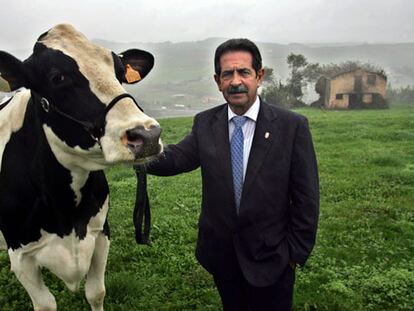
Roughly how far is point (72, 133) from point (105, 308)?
7.88ft

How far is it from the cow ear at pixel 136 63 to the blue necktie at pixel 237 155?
939 mm

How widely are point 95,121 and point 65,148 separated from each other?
45 centimetres

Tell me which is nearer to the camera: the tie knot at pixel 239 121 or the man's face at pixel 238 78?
the man's face at pixel 238 78

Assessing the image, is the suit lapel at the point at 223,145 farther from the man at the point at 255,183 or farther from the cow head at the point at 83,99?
the cow head at the point at 83,99

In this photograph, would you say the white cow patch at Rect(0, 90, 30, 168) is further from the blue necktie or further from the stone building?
the stone building

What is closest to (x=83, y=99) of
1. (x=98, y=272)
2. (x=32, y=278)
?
→ (x=32, y=278)

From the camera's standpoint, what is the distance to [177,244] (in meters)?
6.08

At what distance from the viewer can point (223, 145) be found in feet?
10.2

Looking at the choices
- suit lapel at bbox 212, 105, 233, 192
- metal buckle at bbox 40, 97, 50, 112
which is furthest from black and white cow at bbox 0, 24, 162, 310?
suit lapel at bbox 212, 105, 233, 192

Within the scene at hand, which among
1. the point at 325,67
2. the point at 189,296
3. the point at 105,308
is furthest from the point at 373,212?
the point at 325,67

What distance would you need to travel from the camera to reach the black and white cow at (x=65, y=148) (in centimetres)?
257

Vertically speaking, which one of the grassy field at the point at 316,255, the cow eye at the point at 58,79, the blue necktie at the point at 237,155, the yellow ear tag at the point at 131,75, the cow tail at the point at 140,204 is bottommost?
the grassy field at the point at 316,255

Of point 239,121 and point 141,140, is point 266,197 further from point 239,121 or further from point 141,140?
point 141,140

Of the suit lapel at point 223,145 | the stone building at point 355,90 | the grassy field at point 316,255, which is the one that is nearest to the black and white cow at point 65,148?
the suit lapel at point 223,145
